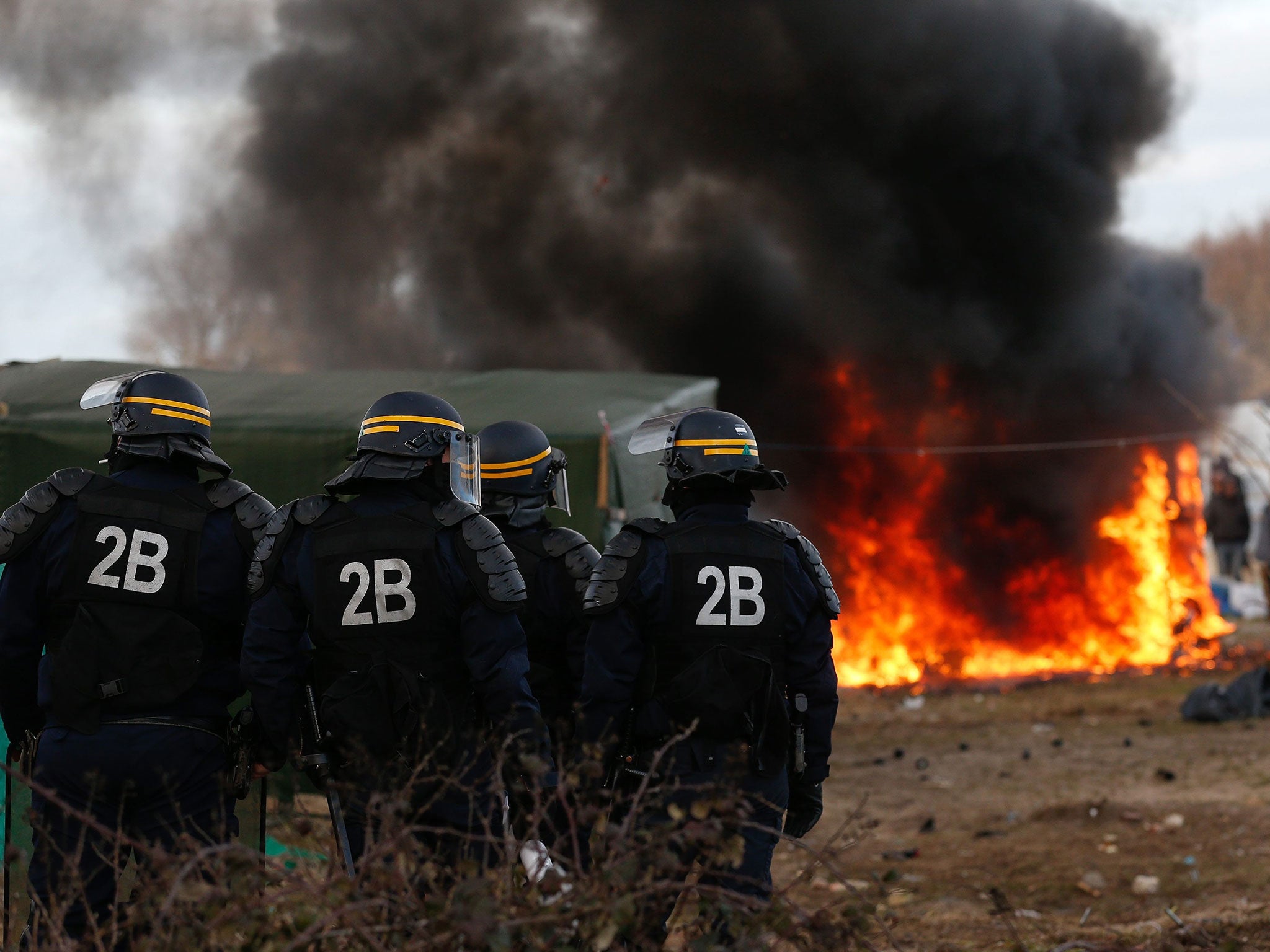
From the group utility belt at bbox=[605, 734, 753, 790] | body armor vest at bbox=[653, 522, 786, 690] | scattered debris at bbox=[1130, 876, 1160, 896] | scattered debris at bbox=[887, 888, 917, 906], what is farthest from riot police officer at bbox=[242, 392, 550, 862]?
scattered debris at bbox=[1130, 876, 1160, 896]

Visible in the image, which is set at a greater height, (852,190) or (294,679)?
(852,190)

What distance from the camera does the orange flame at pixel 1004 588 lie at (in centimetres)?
1289

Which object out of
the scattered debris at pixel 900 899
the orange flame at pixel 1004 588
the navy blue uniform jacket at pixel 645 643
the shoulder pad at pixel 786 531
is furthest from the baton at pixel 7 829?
the orange flame at pixel 1004 588

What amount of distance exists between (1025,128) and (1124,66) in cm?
222

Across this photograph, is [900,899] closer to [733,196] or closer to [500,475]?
[500,475]

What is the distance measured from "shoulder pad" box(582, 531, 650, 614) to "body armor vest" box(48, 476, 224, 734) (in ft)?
3.75

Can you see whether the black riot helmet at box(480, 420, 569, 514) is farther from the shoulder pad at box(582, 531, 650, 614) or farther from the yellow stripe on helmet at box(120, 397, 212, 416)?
the yellow stripe on helmet at box(120, 397, 212, 416)

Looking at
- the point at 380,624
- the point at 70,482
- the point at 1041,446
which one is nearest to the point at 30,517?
the point at 70,482

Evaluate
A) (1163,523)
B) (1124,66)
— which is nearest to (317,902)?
(1163,523)

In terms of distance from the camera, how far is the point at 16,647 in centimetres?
366

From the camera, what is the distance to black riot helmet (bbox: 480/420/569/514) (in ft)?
14.8

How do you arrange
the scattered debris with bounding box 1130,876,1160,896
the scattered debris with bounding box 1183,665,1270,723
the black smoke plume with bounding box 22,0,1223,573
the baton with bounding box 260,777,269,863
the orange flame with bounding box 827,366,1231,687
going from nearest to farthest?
the baton with bounding box 260,777,269,863
the scattered debris with bounding box 1130,876,1160,896
the scattered debris with bounding box 1183,665,1270,723
the orange flame with bounding box 827,366,1231,687
the black smoke plume with bounding box 22,0,1223,573

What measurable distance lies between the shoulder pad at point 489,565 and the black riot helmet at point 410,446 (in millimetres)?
209

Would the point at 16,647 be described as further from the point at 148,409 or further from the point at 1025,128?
the point at 1025,128
